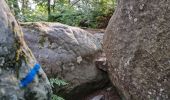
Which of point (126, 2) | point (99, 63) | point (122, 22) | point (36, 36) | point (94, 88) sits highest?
point (126, 2)

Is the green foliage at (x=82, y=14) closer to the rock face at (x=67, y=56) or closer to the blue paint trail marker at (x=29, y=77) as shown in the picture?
the rock face at (x=67, y=56)

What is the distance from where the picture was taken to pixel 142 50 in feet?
14.4

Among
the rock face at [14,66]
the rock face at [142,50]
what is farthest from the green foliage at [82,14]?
the rock face at [14,66]

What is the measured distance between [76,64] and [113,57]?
87 centimetres

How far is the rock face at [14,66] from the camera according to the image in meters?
3.16

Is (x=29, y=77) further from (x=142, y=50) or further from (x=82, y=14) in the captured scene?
(x=82, y=14)

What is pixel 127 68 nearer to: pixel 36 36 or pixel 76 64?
pixel 76 64

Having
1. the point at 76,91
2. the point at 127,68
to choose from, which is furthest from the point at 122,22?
the point at 76,91

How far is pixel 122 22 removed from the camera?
493 centimetres

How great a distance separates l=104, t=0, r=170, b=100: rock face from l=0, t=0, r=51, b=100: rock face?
155 centimetres

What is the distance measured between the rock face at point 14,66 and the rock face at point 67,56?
1.81 m

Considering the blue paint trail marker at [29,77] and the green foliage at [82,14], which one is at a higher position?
the green foliage at [82,14]

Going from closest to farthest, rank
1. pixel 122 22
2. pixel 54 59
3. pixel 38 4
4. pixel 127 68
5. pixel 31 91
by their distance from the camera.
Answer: pixel 31 91, pixel 127 68, pixel 122 22, pixel 54 59, pixel 38 4

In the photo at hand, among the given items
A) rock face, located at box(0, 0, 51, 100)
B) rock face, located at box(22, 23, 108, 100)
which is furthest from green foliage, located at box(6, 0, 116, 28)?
rock face, located at box(0, 0, 51, 100)
